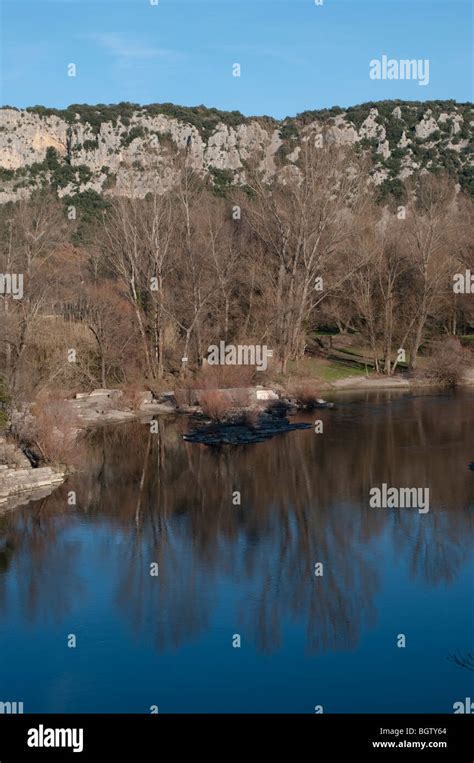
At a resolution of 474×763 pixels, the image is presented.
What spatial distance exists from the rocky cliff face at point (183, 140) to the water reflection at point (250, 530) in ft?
138

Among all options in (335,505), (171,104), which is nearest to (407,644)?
(335,505)

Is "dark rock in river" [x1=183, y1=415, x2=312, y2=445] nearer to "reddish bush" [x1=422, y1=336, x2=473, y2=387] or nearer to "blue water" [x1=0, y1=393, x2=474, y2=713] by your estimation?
"blue water" [x1=0, y1=393, x2=474, y2=713]

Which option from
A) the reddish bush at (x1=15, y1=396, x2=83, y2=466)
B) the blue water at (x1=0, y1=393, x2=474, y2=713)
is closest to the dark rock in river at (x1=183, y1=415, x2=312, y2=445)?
the blue water at (x1=0, y1=393, x2=474, y2=713)

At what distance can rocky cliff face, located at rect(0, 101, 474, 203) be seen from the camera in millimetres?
68562

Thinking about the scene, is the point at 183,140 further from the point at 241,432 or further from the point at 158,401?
the point at 241,432

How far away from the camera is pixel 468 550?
18.5 metres

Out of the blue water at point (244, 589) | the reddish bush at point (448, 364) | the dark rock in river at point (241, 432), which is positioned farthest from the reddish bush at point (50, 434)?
the reddish bush at point (448, 364)

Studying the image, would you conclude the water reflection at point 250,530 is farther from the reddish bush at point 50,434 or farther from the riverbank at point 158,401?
the riverbank at point 158,401

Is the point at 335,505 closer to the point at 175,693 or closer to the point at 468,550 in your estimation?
the point at 468,550

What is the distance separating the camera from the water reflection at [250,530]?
15.6m

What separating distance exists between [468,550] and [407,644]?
189 inches

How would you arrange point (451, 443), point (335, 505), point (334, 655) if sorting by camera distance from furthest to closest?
1. point (451, 443)
2. point (335, 505)
3. point (334, 655)

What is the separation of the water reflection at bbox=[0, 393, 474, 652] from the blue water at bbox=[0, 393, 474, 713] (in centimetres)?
5

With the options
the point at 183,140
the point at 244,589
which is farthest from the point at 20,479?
the point at 183,140
